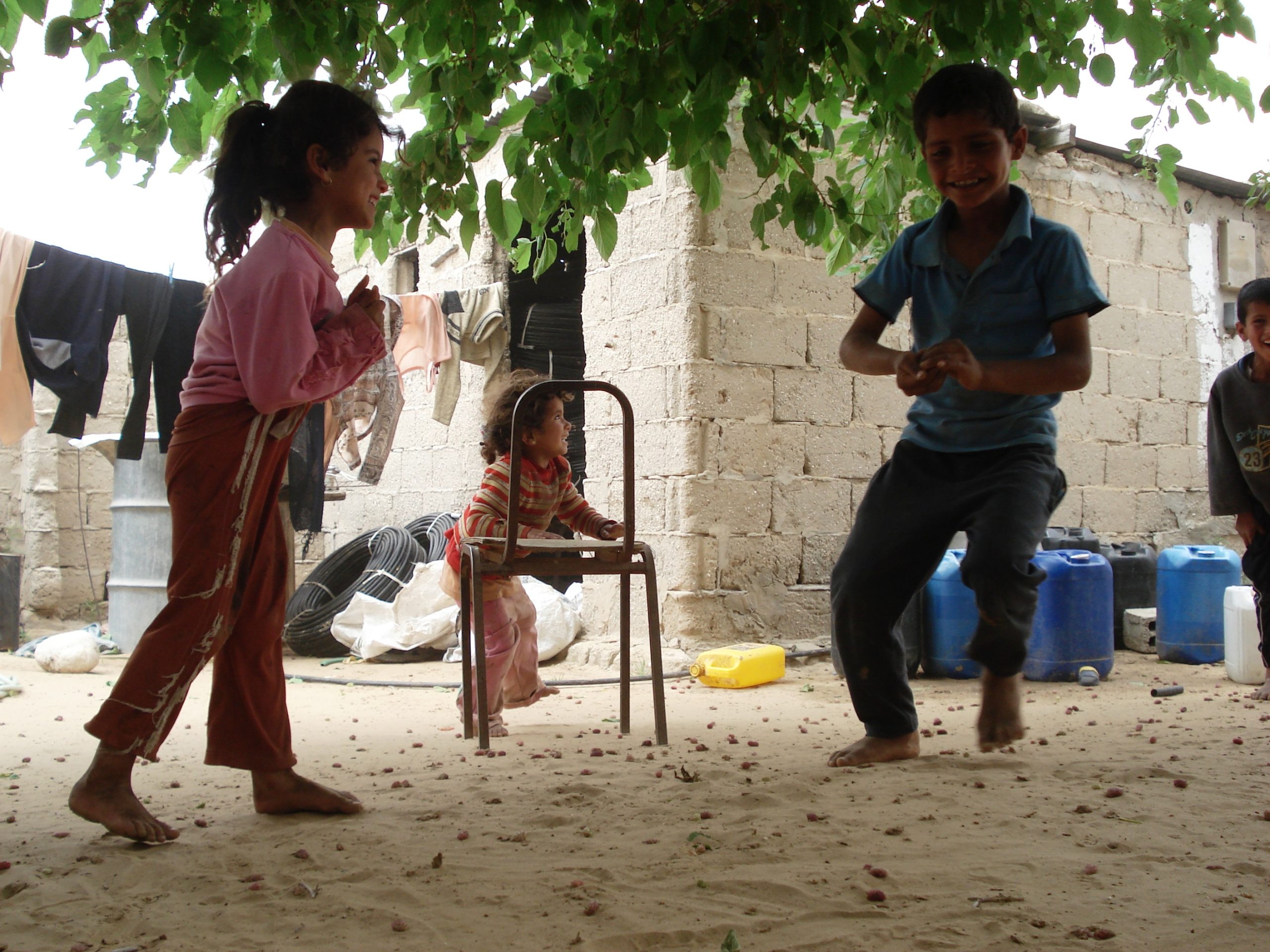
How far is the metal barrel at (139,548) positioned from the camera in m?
6.93

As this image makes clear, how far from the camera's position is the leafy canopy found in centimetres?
253

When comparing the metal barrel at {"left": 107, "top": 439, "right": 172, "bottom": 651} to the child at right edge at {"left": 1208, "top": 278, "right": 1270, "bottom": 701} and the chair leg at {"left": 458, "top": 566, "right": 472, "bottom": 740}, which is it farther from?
the child at right edge at {"left": 1208, "top": 278, "right": 1270, "bottom": 701}

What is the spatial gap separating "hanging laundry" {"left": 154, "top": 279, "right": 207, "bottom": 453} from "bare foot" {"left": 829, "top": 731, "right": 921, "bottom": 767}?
4464 mm

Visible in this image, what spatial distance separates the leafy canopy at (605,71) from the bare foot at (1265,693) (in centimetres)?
239

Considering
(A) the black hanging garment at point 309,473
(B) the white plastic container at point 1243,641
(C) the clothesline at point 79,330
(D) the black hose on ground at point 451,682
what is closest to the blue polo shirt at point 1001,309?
(D) the black hose on ground at point 451,682

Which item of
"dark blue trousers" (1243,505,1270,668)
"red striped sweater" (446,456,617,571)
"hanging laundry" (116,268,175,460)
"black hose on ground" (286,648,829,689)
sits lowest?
"black hose on ground" (286,648,829,689)

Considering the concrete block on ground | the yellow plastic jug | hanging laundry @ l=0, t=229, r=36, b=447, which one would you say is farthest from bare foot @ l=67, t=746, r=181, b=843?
the concrete block on ground

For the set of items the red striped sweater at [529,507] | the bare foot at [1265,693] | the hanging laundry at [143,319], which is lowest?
the bare foot at [1265,693]

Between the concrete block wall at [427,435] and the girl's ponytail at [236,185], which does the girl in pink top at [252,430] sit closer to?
the girl's ponytail at [236,185]

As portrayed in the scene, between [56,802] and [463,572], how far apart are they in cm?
137

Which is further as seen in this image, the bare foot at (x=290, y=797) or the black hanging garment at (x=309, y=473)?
the black hanging garment at (x=309, y=473)

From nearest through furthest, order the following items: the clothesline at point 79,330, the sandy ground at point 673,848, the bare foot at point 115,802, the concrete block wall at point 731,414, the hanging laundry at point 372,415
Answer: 1. the sandy ground at point 673,848
2. the bare foot at point 115,802
3. the clothesline at point 79,330
4. the concrete block wall at point 731,414
5. the hanging laundry at point 372,415

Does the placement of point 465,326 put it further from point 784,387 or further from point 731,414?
point 784,387

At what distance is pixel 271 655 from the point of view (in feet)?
8.43
